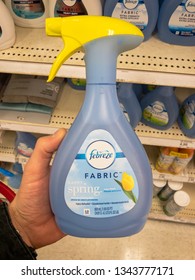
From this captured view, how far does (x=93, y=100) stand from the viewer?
0.62m

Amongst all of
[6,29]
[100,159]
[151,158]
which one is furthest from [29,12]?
[151,158]

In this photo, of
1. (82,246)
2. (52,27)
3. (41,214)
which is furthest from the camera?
(82,246)

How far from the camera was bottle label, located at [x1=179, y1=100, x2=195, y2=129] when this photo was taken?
980mm

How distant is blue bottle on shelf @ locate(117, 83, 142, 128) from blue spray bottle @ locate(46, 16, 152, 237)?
0.33 metres

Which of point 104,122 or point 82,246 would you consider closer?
point 104,122

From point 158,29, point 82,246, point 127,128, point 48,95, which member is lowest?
point 82,246

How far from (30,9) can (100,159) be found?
1.66 ft

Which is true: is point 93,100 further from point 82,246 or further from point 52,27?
point 82,246

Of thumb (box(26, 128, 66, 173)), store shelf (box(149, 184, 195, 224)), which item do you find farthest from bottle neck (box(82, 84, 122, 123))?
store shelf (box(149, 184, 195, 224))

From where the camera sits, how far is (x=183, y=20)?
793 mm

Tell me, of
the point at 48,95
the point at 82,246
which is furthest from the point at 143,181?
the point at 82,246

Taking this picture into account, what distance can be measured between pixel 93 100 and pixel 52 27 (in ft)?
0.52

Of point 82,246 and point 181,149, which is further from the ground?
point 181,149
